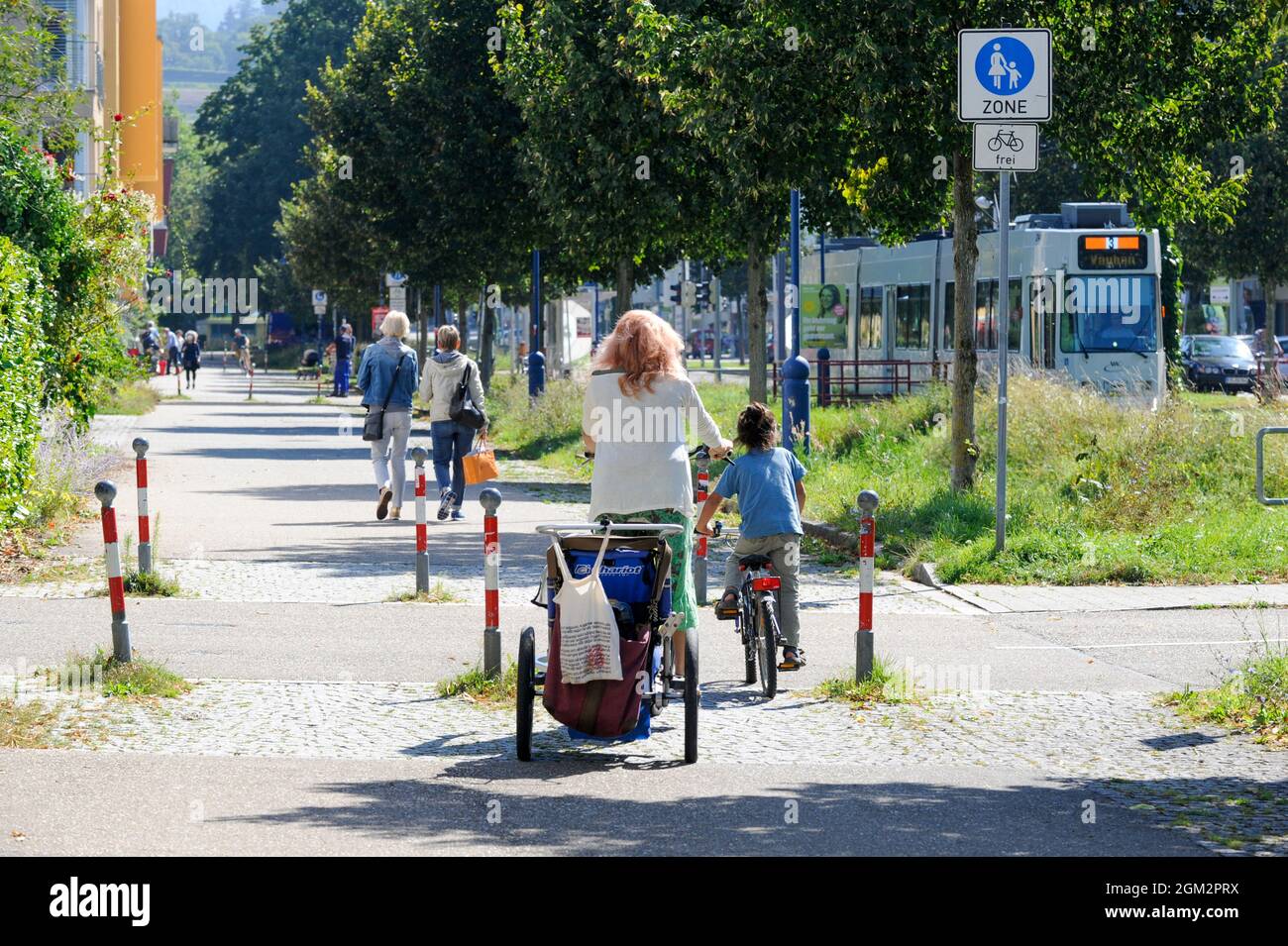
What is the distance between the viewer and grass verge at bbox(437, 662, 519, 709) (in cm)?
955

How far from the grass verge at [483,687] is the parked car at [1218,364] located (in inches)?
1722

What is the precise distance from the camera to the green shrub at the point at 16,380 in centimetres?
1125

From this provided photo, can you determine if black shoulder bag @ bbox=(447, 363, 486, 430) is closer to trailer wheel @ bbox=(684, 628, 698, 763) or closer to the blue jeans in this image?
the blue jeans

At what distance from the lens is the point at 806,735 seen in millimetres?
8922

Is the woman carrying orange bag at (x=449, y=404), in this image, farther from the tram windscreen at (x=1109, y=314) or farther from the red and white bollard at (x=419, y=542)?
the tram windscreen at (x=1109, y=314)

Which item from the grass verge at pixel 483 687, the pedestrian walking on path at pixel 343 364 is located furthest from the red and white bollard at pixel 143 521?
the pedestrian walking on path at pixel 343 364

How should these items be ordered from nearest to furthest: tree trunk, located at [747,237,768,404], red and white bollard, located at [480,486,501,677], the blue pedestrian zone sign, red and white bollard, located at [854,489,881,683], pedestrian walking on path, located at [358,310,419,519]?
red and white bollard, located at [480,486,501,677] < red and white bollard, located at [854,489,881,683] < the blue pedestrian zone sign < pedestrian walking on path, located at [358,310,419,519] < tree trunk, located at [747,237,768,404]

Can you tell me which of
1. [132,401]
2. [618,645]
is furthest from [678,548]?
[132,401]

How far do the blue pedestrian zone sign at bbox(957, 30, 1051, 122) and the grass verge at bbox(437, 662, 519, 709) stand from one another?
6804mm

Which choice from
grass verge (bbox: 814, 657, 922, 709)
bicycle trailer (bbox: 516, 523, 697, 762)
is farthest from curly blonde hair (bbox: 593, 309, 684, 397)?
grass verge (bbox: 814, 657, 922, 709)

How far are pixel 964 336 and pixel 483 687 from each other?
9597 mm

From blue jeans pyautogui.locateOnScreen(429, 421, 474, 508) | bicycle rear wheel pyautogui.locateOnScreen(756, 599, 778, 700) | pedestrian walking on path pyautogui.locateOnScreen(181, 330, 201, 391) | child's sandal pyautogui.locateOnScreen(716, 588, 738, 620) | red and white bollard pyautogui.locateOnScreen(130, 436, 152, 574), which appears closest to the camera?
bicycle rear wheel pyautogui.locateOnScreen(756, 599, 778, 700)

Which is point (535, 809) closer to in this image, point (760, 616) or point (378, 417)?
point (760, 616)

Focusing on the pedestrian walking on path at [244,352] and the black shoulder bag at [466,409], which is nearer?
the black shoulder bag at [466,409]
